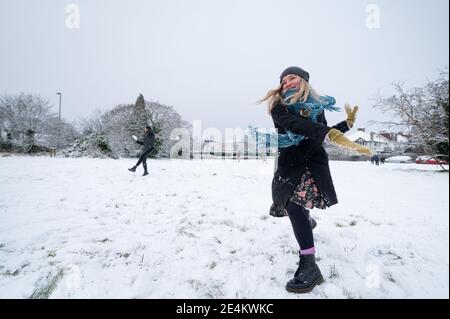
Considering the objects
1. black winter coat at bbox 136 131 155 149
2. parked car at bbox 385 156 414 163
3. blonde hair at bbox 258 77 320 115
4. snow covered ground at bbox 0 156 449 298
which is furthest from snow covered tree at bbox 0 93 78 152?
parked car at bbox 385 156 414 163

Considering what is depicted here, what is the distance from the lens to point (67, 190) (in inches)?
224

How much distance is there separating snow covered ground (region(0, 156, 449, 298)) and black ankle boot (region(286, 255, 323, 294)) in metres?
0.06

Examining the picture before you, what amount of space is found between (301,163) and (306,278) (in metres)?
0.93

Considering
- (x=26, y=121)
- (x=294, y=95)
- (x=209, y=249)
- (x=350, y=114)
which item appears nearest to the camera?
(x=294, y=95)

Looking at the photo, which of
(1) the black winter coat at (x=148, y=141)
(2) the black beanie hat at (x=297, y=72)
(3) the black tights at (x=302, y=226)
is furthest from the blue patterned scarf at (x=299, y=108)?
(1) the black winter coat at (x=148, y=141)

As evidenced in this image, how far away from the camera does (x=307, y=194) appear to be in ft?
6.95

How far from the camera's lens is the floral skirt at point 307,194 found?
211 centimetres

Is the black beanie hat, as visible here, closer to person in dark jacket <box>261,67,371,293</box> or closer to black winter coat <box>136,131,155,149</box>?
person in dark jacket <box>261,67,371,293</box>

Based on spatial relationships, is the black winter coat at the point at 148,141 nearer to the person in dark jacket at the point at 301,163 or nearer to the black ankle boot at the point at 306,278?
the person in dark jacket at the point at 301,163

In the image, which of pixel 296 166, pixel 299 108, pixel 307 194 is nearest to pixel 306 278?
pixel 307 194

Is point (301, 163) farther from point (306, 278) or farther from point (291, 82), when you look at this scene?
point (306, 278)
